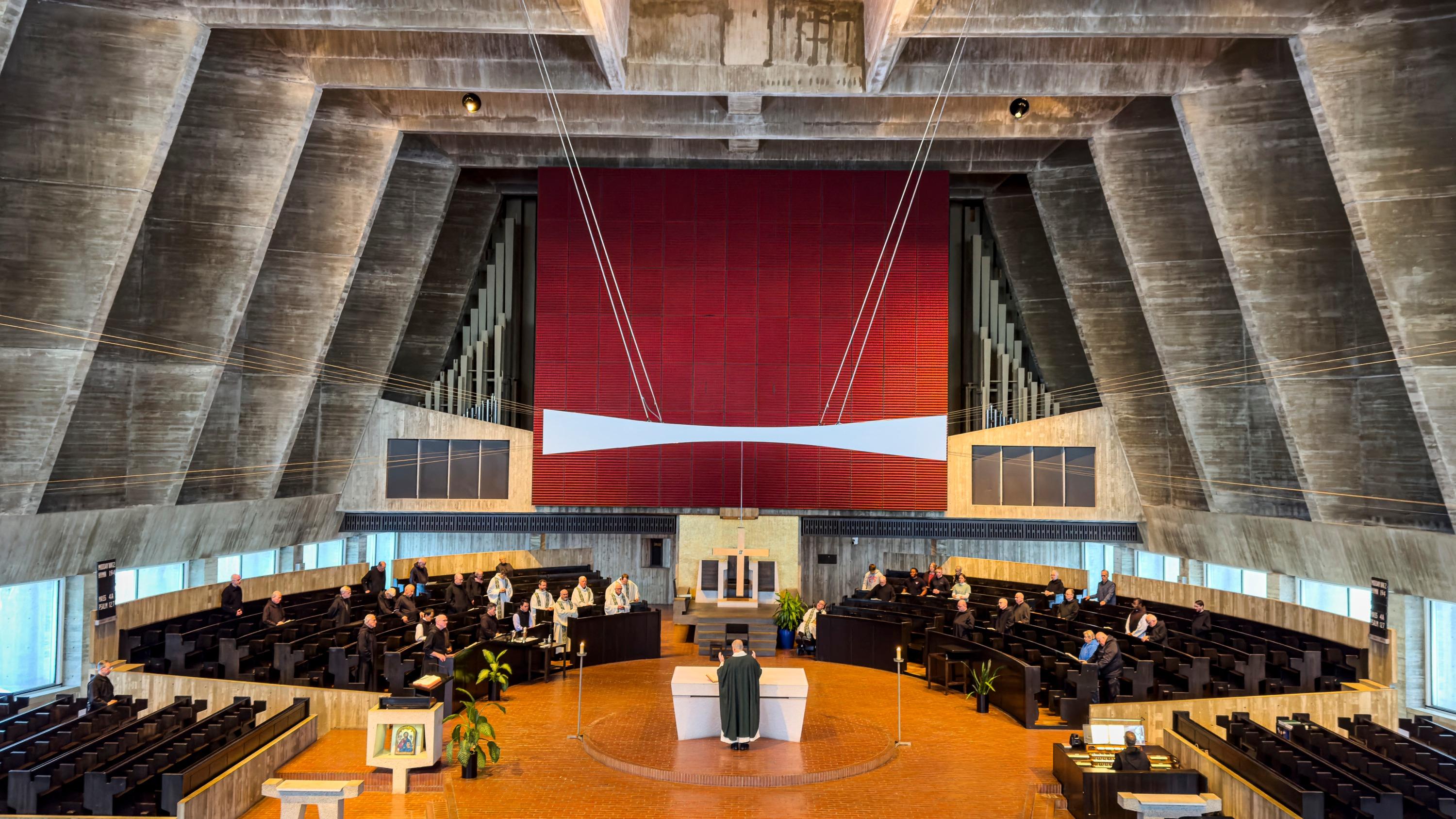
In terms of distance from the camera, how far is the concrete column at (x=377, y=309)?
24.3 metres

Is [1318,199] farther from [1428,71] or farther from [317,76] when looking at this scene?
[317,76]

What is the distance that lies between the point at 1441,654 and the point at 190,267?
19.8 metres

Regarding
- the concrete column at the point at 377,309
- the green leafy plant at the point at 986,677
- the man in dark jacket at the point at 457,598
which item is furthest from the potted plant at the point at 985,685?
the concrete column at the point at 377,309

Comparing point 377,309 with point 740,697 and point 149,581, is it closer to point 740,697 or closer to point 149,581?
point 149,581

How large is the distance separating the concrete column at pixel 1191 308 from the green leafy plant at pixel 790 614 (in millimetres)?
8142

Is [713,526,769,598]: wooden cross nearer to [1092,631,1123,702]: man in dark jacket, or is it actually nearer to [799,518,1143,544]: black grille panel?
[799,518,1143,544]: black grille panel

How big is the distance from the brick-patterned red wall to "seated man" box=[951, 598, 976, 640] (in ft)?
27.6

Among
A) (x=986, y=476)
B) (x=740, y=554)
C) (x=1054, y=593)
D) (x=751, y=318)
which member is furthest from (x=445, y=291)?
(x=1054, y=593)

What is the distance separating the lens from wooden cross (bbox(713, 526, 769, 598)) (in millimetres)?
20969

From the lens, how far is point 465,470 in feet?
83.9

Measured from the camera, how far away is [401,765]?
1059 cm

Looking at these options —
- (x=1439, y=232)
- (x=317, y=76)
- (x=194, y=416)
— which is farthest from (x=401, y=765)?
(x=1439, y=232)

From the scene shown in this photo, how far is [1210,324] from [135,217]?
58.4ft

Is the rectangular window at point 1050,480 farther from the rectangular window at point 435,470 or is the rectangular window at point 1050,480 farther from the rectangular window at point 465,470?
the rectangular window at point 435,470
